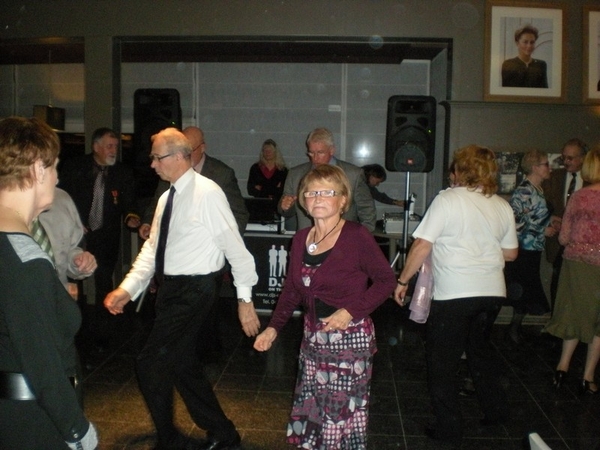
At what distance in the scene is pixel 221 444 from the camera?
358 cm

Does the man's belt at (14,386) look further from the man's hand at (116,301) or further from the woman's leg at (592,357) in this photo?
the woman's leg at (592,357)

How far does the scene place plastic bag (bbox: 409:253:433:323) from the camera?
371 centimetres

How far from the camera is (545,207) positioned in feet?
17.0

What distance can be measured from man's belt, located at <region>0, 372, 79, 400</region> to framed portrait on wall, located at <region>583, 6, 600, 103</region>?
6.14 m

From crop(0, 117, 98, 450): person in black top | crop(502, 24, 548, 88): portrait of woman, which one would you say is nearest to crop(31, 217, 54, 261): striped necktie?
Answer: crop(0, 117, 98, 450): person in black top

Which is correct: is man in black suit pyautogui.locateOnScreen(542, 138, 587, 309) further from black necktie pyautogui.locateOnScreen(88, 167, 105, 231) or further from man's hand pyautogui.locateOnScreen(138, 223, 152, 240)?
black necktie pyautogui.locateOnScreen(88, 167, 105, 231)

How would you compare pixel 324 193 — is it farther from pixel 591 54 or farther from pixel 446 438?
pixel 591 54

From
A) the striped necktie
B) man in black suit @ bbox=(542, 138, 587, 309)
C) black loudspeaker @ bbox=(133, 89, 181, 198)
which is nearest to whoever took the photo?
the striped necktie

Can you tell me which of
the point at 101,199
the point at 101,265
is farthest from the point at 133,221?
the point at 101,265

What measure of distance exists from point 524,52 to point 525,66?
13cm

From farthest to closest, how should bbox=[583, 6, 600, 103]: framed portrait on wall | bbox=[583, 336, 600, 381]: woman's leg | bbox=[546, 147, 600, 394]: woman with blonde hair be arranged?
bbox=[583, 6, 600, 103]: framed portrait on wall, bbox=[583, 336, 600, 381]: woman's leg, bbox=[546, 147, 600, 394]: woman with blonde hair

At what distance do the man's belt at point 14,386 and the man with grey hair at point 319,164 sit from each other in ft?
9.78

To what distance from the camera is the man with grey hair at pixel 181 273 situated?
3.25 m

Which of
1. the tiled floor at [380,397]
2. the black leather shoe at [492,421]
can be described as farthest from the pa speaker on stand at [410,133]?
the black leather shoe at [492,421]
